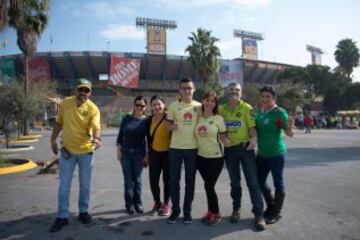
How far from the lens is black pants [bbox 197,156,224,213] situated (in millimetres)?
4473

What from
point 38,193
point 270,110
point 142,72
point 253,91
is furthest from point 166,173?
point 142,72

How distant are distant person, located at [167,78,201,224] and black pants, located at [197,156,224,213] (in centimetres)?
12

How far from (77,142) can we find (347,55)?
70.8m

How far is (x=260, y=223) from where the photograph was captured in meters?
4.27

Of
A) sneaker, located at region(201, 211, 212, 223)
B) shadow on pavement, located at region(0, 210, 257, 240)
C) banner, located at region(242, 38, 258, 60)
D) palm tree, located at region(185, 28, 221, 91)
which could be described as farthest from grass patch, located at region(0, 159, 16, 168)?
banner, located at region(242, 38, 258, 60)

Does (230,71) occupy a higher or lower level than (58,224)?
higher

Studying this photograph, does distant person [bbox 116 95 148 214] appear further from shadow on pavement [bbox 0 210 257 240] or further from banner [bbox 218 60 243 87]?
banner [bbox 218 60 243 87]

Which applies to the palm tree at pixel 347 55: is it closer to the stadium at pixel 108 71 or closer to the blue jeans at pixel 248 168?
the stadium at pixel 108 71

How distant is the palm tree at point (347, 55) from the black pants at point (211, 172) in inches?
2727

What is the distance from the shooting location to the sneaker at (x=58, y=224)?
14.0 feet

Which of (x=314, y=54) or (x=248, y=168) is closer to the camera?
(x=248, y=168)

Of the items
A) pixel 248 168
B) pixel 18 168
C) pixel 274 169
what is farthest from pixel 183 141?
pixel 18 168

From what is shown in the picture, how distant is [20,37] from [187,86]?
2002 centimetres

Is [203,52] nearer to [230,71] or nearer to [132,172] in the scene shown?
[230,71]
